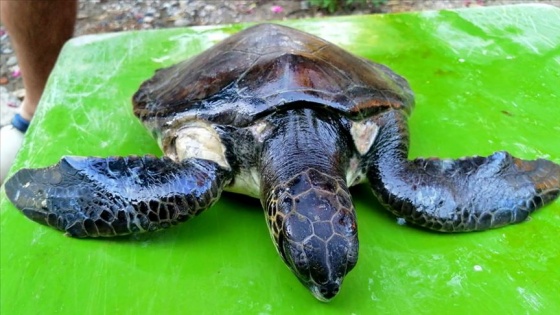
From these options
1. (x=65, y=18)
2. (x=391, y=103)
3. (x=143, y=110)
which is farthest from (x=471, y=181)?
(x=65, y=18)

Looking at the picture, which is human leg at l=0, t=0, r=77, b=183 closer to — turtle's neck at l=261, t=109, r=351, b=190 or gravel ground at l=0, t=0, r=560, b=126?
gravel ground at l=0, t=0, r=560, b=126

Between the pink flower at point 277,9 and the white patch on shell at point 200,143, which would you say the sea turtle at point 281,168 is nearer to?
the white patch on shell at point 200,143

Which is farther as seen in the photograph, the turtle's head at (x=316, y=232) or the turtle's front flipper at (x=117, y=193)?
the turtle's front flipper at (x=117, y=193)

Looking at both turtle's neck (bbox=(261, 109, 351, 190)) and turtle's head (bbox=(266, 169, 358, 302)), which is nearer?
turtle's head (bbox=(266, 169, 358, 302))

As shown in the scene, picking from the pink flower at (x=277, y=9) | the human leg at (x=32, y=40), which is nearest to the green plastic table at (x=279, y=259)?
the human leg at (x=32, y=40)

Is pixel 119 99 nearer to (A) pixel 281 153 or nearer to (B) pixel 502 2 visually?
(A) pixel 281 153

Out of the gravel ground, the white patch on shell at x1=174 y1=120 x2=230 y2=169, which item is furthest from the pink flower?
the white patch on shell at x1=174 y1=120 x2=230 y2=169
